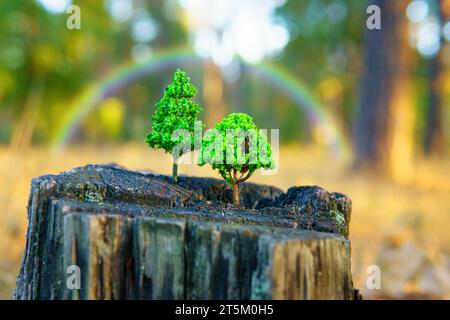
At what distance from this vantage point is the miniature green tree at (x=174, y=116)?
3.66m

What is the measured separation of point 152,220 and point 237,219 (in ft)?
1.82

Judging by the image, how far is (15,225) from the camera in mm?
6559

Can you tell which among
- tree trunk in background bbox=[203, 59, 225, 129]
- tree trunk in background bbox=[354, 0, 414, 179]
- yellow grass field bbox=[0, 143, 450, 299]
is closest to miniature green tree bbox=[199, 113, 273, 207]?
yellow grass field bbox=[0, 143, 450, 299]

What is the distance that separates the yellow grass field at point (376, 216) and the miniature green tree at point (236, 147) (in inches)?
134

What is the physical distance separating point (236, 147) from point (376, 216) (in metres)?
6.08

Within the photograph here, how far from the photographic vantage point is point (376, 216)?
875 cm

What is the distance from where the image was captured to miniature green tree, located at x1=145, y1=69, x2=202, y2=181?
12.0 ft

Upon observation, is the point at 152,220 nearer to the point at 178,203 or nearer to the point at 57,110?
the point at 178,203

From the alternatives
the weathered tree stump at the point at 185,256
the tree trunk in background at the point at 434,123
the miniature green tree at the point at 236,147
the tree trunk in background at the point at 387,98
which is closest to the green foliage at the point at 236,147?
the miniature green tree at the point at 236,147

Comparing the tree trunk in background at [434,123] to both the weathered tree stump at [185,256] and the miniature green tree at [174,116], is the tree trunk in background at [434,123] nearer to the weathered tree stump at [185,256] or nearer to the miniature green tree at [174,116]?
the miniature green tree at [174,116]

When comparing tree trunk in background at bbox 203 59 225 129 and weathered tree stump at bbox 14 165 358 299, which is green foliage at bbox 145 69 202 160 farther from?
tree trunk in background at bbox 203 59 225 129

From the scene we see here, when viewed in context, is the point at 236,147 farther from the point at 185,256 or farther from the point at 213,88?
the point at 213,88

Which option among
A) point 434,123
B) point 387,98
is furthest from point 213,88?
point 387,98
